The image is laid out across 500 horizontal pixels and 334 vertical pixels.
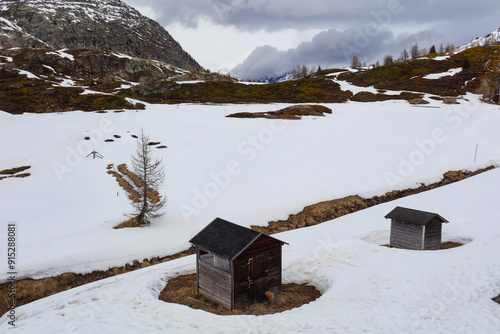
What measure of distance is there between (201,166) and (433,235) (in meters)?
29.3

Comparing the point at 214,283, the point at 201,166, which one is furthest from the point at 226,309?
the point at 201,166

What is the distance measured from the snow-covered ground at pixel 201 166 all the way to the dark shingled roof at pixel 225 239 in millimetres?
8869

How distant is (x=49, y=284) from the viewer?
21.1 meters

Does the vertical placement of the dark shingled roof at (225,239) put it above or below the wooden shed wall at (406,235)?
above

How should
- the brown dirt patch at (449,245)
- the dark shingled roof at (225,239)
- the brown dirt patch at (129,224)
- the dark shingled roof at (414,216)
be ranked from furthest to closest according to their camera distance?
the brown dirt patch at (129,224)
the brown dirt patch at (449,245)
the dark shingled roof at (414,216)
the dark shingled roof at (225,239)

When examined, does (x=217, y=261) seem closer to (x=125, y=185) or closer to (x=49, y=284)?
(x=49, y=284)

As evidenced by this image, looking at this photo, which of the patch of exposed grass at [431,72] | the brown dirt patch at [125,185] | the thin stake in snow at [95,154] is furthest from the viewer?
the patch of exposed grass at [431,72]

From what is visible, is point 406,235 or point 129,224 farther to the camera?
point 129,224

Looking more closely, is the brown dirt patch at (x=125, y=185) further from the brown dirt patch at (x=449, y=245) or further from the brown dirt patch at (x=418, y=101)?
the brown dirt patch at (x=418, y=101)

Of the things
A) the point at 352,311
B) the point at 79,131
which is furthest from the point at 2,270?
the point at 79,131

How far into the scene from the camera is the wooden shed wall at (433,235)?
78.1 feet

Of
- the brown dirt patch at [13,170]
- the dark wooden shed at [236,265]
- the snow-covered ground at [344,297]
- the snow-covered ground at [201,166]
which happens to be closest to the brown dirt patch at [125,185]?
the snow-covered ground at [201,166]

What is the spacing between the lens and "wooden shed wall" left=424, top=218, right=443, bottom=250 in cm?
2380

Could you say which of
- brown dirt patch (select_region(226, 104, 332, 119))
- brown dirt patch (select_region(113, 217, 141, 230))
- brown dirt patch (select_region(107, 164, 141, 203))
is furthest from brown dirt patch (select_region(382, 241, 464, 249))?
brown dirt patch (select_region(226, 104, 332, 119))
